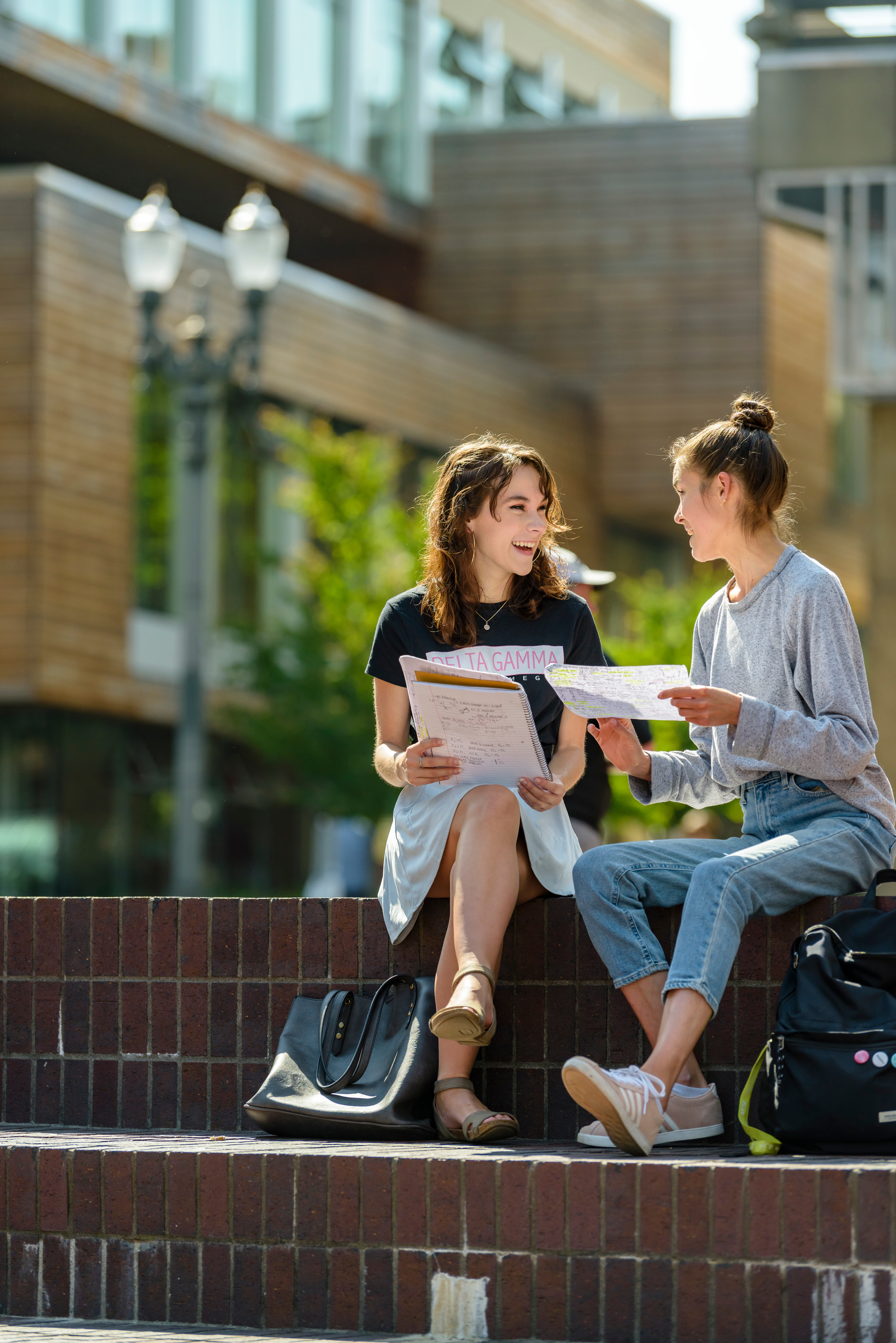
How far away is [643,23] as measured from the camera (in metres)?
38.6

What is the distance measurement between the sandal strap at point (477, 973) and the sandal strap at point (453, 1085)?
0.23m

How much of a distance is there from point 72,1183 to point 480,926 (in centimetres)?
111

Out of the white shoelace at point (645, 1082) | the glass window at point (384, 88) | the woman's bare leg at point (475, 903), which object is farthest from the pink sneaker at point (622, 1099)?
the glass window at point (384, 88)

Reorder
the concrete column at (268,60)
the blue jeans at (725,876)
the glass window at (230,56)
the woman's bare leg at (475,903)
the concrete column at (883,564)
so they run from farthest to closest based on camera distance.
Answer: the concrete column at (268,60)
the glass window at (230,56)
the concrete column at (883,564)
the woman's bare leg at (475,903)
the blue jeans at (725,876)

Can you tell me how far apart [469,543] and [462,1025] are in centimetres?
141

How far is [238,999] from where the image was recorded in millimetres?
5227

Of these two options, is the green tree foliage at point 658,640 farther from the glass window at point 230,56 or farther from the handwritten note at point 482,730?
the handwritten note at point 482,730

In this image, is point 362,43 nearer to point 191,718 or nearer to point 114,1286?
point 191,718

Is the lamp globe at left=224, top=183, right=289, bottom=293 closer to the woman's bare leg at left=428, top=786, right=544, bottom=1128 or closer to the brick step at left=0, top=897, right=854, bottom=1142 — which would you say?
the brick step at left=0, top=897, right=854, bottom=1142

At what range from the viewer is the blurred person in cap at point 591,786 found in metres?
6.32

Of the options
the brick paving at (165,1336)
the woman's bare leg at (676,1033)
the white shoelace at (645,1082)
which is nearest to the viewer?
the brick paving at (165,1336)

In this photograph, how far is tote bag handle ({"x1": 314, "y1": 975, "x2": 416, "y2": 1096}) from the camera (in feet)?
15.4

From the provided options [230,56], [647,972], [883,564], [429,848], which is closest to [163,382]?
[230,56]

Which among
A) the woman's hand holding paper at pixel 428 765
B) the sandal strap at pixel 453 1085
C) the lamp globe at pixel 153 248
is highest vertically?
the lamp globe at pixel 153 248
